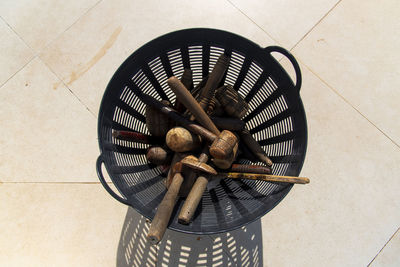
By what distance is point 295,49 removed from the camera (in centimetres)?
132

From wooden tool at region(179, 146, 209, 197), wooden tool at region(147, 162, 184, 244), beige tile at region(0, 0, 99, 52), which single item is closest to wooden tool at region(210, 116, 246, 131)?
wooden tool at region(179, 146, 209, 197)

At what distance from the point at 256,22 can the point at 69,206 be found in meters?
1.16

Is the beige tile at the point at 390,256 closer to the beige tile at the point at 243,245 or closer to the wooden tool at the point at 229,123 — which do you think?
the beige tile at the point at 243,245

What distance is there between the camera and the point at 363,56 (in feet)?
4.32

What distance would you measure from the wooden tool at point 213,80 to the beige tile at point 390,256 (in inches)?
36.4

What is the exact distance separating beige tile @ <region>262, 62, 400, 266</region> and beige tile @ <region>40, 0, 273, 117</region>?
0.49 metres

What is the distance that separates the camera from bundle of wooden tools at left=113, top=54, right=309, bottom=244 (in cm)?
75

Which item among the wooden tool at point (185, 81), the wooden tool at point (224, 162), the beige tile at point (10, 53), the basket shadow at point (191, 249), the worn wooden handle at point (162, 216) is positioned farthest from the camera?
the beige tile at point (10, 53)

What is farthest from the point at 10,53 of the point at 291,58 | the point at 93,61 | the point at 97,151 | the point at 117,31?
the point at 291,58

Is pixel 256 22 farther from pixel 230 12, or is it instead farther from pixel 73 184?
pixel 73 184

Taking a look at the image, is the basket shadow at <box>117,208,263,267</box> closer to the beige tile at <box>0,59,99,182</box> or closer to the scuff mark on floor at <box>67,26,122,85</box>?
the beige tile at <box>0,59,99,182</box>

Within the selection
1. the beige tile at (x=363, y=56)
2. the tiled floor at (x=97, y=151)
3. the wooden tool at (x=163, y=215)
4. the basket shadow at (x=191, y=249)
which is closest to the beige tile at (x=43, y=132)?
the tiled floor at (x=97, y=151)

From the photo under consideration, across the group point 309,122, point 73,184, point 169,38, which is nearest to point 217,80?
point 169,38

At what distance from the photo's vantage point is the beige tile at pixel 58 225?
1132mm
